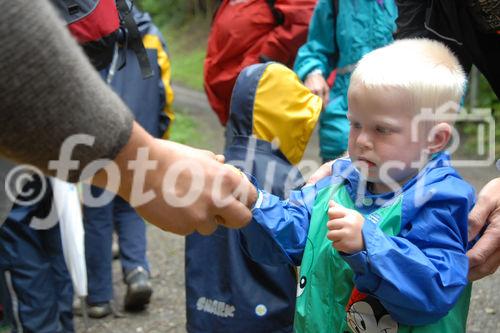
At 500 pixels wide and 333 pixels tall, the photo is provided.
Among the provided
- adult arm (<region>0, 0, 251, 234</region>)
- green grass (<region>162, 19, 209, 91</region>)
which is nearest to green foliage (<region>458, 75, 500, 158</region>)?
green grass (<region>162, 19, 209, 91</region>)

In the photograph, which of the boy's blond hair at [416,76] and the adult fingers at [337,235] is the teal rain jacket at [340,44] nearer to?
the boy's blond hair at [416,76]

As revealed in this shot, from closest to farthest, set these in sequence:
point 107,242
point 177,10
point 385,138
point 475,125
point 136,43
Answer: point 385,138 < point 136,43 < point 107,242 < point 475,125 < point 177,10

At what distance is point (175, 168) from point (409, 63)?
765 mm

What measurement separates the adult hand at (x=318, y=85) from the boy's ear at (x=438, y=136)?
1822mm

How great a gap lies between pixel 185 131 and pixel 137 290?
6589mm

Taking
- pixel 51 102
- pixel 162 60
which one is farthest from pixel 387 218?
pixel 162 60

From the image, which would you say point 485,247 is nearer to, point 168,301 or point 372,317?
point 372,317

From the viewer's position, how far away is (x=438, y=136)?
2.21 metres

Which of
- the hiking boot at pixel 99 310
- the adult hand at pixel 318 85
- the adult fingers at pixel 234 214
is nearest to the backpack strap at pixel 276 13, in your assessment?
the adult hand at pixel 318 85

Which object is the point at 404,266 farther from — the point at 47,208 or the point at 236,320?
the point at 47,208

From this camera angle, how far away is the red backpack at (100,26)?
3.04 metres

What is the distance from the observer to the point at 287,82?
3.29 metres

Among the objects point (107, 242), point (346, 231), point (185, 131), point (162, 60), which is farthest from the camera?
point (185, 131)

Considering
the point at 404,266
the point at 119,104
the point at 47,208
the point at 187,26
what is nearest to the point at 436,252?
the point at 404,266
